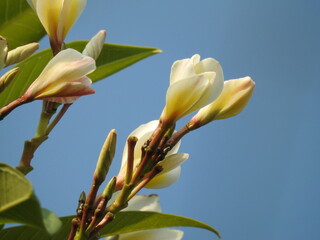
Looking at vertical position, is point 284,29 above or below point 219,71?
above

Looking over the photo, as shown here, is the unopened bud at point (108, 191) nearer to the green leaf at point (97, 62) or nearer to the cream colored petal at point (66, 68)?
the cream colored petal at point (66, 68)

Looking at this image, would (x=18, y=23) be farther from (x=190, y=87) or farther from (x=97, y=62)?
(x=190, y=87)

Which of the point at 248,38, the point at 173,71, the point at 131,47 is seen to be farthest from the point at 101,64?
the point at 248,38

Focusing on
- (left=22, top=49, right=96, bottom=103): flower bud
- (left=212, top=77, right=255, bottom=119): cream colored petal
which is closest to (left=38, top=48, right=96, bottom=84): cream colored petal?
(left=22, top=49, right=96, bottom=103): flower bud

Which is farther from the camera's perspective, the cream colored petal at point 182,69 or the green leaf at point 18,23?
the green leaf at point 18,23

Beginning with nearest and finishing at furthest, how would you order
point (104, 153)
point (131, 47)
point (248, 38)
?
point (104, 153) → point (131, 47) → point (248, 38)

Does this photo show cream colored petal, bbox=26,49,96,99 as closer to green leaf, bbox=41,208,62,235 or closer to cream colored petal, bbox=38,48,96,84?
cream colored petal, bbox=38,48,96,84

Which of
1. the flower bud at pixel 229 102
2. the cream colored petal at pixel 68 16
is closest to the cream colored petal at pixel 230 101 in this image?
the flower bud at pixel 229 102

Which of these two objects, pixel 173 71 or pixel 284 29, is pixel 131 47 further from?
pixel 284 29
